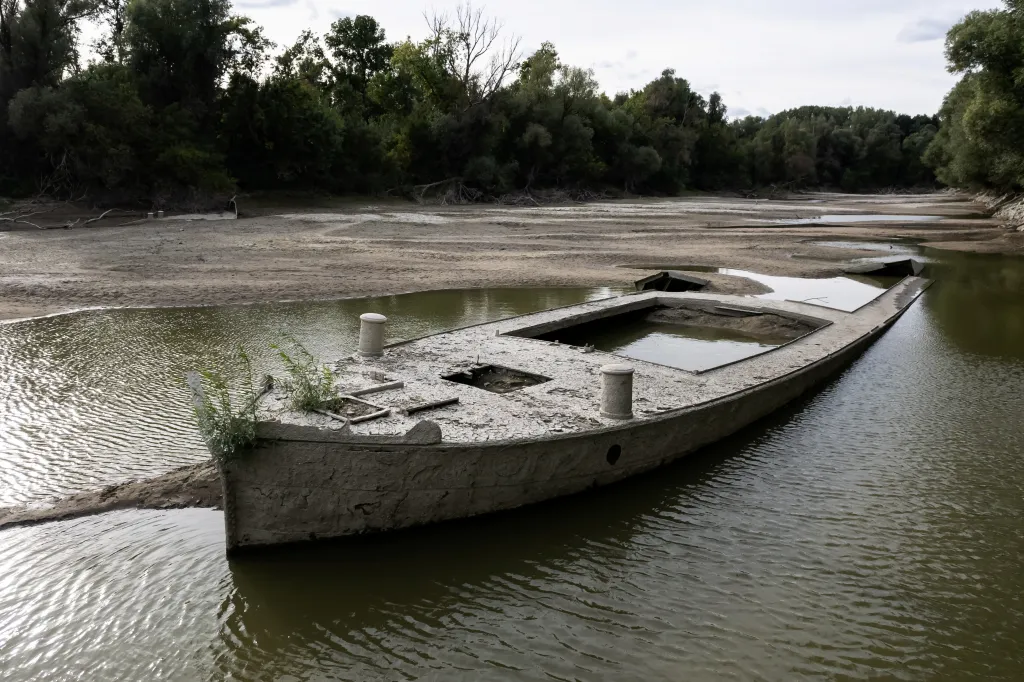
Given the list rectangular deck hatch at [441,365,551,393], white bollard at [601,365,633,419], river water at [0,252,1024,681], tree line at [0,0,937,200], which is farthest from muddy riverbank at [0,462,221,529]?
tree line at [0,0,937,200]

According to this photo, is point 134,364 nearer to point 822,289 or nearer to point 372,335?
point 372,335

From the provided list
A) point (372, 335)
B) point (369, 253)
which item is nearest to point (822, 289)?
point (369, 253)

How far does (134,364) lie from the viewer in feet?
34.4

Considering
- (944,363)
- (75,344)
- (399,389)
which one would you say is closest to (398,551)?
(399,389)

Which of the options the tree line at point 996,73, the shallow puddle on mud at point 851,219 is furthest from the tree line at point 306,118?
the tree line at point 996,73

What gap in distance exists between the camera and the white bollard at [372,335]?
845 cm

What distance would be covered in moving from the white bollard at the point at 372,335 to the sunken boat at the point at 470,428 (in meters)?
0.01

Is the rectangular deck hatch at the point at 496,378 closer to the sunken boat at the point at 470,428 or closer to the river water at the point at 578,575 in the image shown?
the sunken boat at the point at 470,428

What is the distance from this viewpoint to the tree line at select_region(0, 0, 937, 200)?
35281 millimetres

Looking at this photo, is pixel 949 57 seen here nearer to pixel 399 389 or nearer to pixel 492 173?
pixel 492 173

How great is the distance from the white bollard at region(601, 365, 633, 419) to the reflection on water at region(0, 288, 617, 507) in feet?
12.0

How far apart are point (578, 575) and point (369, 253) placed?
698 inches

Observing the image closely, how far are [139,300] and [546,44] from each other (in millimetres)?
66771

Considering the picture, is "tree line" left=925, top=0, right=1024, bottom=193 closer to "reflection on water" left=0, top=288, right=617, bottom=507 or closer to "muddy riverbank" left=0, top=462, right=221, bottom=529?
"reflection on water" left=0, top=288, right=617, bottom=507
